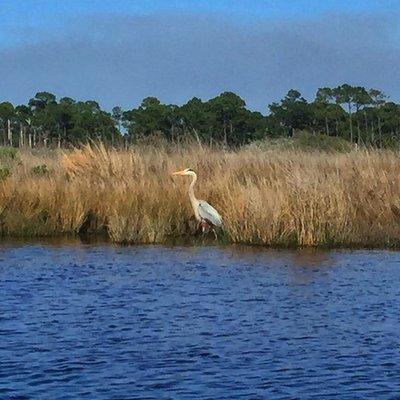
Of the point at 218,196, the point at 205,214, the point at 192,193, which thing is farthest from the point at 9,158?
the point at 205,214

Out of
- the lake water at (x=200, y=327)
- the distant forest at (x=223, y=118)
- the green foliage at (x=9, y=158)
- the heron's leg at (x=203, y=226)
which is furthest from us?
the distant forest at (x=223, y=118)

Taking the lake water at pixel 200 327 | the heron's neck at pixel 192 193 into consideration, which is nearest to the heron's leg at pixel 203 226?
the heron's neck at pixel 192 193

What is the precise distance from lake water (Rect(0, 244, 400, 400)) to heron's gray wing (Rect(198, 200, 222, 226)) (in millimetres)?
2372

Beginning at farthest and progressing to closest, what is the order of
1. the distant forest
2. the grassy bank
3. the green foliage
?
the distant forest < the green foliage < the grassy bank

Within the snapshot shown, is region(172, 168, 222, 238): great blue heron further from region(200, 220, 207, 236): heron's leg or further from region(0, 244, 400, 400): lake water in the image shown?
region(0, 244, 400, 400): lake water

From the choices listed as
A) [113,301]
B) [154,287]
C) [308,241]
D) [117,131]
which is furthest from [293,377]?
[117,131]

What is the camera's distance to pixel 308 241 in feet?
53.2

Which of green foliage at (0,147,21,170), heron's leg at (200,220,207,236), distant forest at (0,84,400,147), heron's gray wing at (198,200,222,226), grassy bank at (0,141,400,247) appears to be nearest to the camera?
grassy bank at (0,141,400,247)

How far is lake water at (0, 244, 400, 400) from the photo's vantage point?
7855mm

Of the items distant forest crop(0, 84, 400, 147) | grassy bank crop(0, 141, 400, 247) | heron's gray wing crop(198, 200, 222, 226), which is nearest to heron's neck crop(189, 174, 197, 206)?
heron's gray wing crop(198, 200, 222, 226)

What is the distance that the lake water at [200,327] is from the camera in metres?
7.86

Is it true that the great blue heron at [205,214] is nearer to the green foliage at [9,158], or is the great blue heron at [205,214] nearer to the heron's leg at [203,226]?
the heron's leg at [203,226]

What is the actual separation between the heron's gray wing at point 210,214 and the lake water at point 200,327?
2372mm

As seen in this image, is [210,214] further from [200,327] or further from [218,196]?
[200,327]
